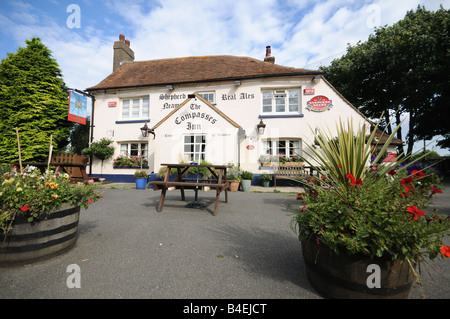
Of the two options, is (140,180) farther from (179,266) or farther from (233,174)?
(179,266)

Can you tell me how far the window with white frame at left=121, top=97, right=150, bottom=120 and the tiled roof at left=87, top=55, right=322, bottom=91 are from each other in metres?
0.89

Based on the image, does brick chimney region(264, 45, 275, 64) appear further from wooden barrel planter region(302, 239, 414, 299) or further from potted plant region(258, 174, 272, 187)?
wooden barrel planter region(302, 239, 414, 299)

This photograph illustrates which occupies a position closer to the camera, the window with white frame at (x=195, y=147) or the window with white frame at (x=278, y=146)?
the window with white frame at (x=195, y=147)

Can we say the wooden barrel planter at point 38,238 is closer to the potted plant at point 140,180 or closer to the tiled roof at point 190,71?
the potted plant at point 140,180

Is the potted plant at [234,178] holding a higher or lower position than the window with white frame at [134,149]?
lower

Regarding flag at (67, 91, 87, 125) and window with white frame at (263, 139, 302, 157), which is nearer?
flag at (67, 91, 87, 125)

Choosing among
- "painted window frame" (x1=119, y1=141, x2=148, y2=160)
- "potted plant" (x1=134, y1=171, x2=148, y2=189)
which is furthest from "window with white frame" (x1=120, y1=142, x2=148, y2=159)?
"potted plant" (x1=134, y1=171, x2=148, y2=189)

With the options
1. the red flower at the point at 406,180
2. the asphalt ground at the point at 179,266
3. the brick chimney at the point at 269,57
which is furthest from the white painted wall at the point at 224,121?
the red flower at the point at 406,180

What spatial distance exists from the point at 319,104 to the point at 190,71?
7.69 meters

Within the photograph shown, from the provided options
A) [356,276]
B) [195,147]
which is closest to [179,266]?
[356,276]

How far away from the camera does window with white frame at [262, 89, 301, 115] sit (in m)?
10.8

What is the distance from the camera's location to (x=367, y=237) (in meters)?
1.45

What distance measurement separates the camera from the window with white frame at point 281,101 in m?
10.8

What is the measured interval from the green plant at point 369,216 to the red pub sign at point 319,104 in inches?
361
